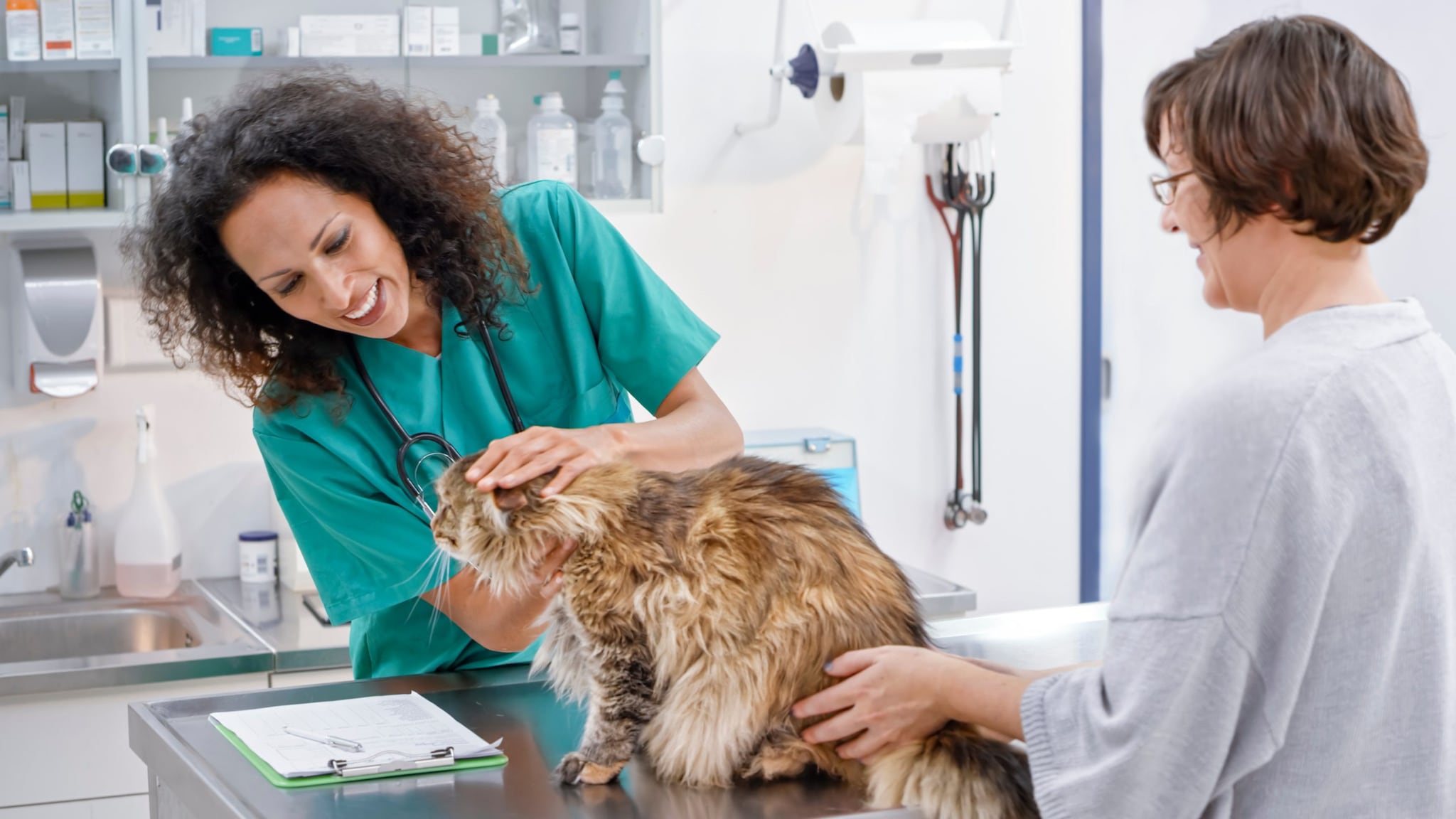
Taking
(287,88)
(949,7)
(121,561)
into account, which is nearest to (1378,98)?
(287,88)

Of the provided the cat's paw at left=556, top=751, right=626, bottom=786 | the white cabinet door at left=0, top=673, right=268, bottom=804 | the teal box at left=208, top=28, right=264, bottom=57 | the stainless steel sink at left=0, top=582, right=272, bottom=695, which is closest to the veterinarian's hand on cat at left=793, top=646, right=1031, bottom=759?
the cat's paw at left=556, top=751, right=626, bottom=786

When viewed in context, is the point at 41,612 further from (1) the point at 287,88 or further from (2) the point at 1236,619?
(2) the point at 1236,619

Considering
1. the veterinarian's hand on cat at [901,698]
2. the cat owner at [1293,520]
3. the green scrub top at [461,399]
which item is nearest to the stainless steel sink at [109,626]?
the green scrub top at [461,399]

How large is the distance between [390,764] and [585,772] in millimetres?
192

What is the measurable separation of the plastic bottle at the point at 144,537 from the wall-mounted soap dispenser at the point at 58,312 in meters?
0.16

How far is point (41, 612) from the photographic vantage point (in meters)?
2.77

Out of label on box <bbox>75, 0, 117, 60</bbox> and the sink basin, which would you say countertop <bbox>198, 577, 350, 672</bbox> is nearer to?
the sink basin

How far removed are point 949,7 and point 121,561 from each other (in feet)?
7.39

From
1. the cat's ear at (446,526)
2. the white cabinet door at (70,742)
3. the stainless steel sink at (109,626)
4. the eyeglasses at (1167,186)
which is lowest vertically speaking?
the white cabinet door at (70,742)

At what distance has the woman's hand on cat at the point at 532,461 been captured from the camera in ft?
4.26

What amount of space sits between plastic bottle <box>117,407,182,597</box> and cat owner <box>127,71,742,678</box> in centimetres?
108

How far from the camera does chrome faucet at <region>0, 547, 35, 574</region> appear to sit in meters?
2.64

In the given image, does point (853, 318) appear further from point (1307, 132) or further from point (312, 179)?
point (1307, 132)

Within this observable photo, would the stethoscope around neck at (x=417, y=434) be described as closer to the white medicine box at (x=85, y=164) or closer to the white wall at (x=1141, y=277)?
the white medicine box at (x=85, y=164)
